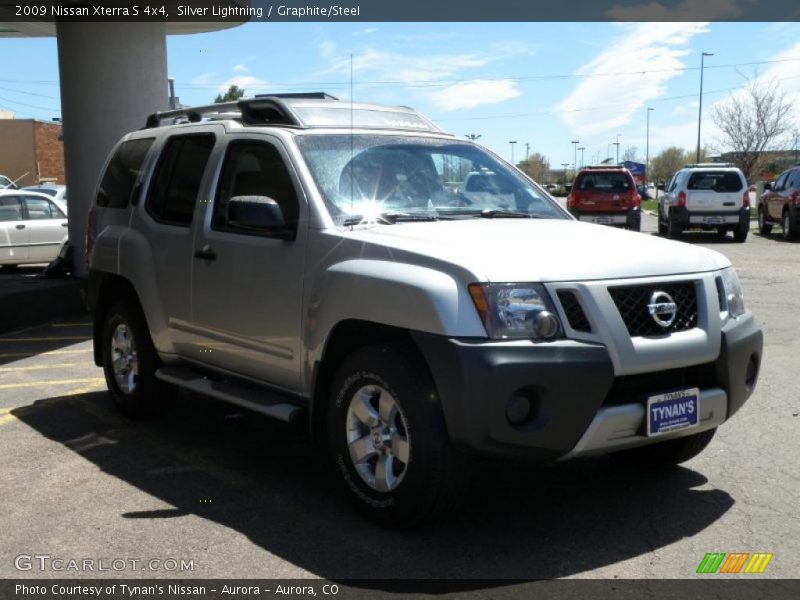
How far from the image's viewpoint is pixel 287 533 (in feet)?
14.1

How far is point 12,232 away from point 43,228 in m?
0.55

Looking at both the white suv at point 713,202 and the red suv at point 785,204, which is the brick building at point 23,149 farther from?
the red suv at point 785,204

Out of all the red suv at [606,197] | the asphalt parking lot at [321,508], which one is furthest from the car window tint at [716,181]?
the asphalt parking lot at [321,508]

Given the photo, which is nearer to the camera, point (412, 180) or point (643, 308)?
point (643, 308)

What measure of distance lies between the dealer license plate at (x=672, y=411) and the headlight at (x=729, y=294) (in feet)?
1.77

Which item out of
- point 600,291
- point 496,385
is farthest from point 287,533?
point 600,291

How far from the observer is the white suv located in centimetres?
2272

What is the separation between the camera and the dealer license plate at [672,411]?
4059 mm

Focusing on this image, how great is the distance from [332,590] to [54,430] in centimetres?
333

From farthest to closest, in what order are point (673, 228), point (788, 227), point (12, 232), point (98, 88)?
1. point (673, 228)
2. point (788, 227)
3. point (12, 232)
4. point (98, 88)

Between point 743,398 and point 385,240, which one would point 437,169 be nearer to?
point 385,240

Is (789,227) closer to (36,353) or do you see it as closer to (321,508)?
(36,353)

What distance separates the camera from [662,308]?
4.13 metres

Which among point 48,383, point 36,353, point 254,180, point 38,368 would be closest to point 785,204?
point 36,353
